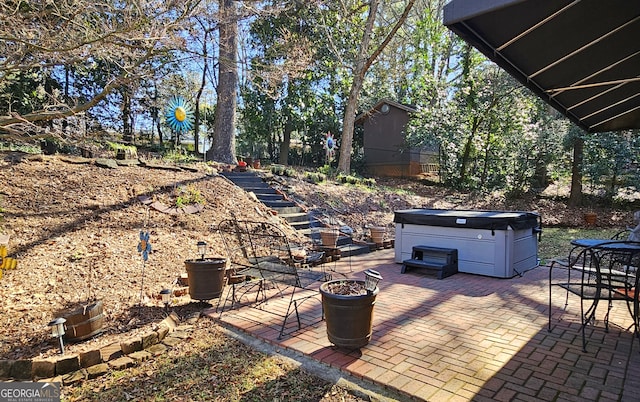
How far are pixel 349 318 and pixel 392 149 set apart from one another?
15.7 meters

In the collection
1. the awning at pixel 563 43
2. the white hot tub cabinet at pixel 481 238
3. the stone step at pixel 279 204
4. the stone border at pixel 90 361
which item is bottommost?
the stone border at pixel 90 361

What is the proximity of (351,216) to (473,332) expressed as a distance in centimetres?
571

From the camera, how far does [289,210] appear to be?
304 inches

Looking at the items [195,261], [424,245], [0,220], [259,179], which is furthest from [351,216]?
[0,220]

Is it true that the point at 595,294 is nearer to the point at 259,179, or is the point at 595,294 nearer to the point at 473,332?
the point at 473,332

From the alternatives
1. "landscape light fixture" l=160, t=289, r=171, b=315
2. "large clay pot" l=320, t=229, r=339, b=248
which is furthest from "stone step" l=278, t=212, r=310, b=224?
"landscape light fixture" l=160, t=289, r=171, b=315

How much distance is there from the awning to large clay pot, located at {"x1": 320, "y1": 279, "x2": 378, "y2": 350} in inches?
84.4

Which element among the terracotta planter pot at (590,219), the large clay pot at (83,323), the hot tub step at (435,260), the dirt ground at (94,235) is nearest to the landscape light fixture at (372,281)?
the dirt ground at (94,235)

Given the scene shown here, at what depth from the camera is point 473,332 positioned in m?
3.28

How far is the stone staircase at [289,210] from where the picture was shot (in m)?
7.07

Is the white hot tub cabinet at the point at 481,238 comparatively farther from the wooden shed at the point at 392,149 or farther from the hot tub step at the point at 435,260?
the wooden shed at the point at 392,149

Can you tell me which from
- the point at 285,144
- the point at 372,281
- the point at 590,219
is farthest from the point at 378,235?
→ the point at 285,144

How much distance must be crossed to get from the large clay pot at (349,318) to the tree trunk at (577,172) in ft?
40.3

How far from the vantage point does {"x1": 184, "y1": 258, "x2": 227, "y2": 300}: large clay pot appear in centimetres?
375
